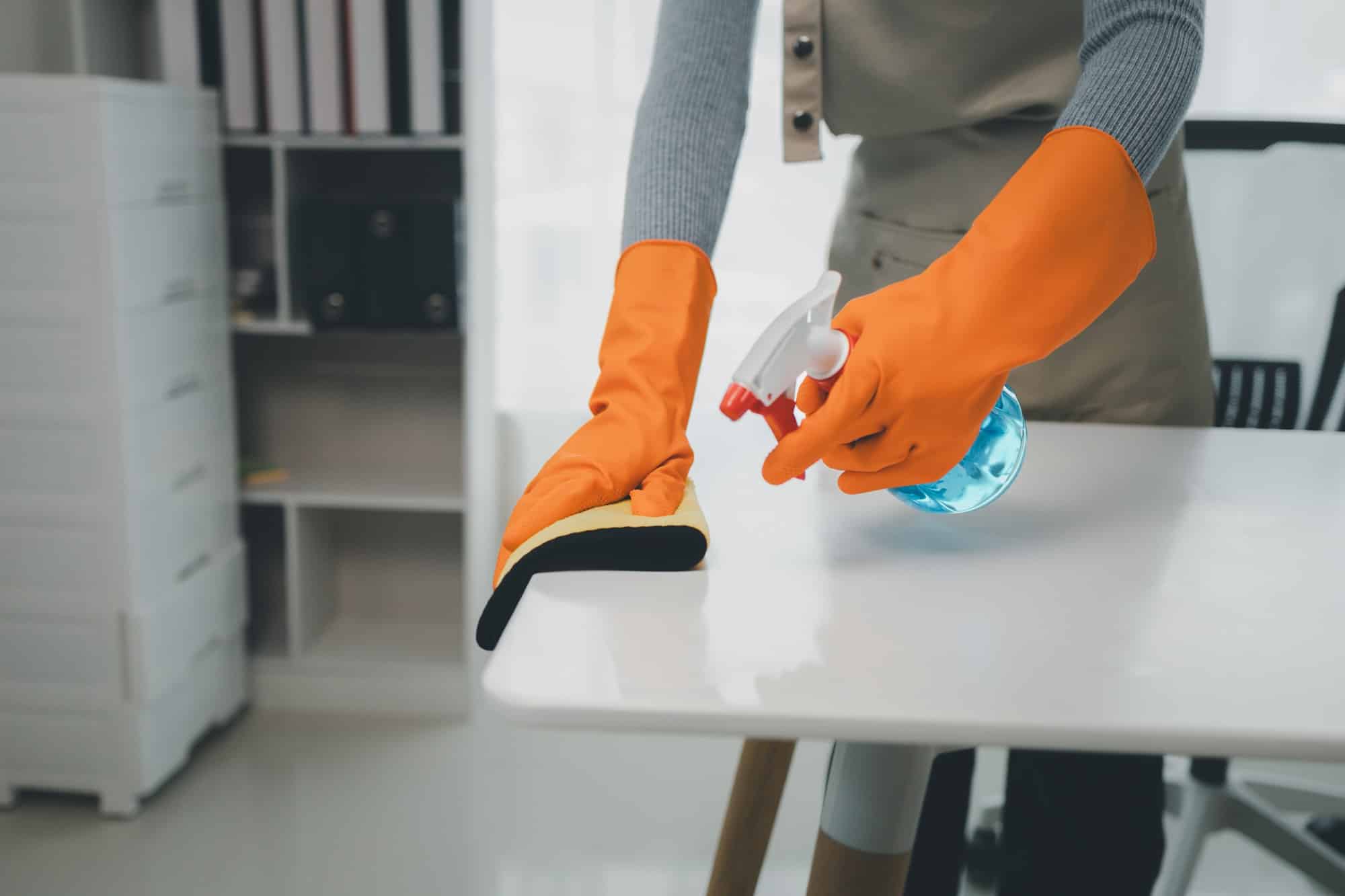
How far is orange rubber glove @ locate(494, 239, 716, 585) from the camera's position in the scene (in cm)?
66

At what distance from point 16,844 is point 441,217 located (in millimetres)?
1219

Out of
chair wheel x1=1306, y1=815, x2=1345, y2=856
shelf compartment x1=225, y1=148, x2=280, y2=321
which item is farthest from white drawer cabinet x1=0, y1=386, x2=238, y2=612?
chair wheel x1=1306, y1=815, x2=1345, y2=856

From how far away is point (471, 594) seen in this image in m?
2.24

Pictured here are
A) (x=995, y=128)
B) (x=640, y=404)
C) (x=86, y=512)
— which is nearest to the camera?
(x=640, y=404)

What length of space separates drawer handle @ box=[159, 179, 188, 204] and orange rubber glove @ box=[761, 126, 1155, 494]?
1536 millimetres

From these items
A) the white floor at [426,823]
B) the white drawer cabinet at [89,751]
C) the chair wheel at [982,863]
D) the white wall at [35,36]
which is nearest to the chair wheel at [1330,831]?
the white floor at [426,823]

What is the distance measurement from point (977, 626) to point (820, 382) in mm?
176

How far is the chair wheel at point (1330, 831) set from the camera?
75.8 inches

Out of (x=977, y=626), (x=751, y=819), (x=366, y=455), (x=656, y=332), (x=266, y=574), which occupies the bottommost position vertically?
(x=266, y=574)

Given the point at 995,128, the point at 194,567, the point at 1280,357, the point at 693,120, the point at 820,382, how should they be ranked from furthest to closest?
the point at 194,567 < the point at 1280,357 < the point at 995,128 < the point at 693,120 < the point at 820,382

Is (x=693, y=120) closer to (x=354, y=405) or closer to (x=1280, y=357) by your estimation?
(x=1280, y=357)

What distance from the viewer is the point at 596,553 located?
1.94 feet

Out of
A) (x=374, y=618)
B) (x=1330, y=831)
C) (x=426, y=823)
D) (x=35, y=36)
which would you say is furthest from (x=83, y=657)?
(x=1330, y=831)

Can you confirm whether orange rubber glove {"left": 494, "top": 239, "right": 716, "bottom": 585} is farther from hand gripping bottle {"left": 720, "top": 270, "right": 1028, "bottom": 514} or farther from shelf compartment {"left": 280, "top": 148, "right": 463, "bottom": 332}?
shelf compartment {"left": 280, "top": 148, "right": 463, "bottom": 332}
